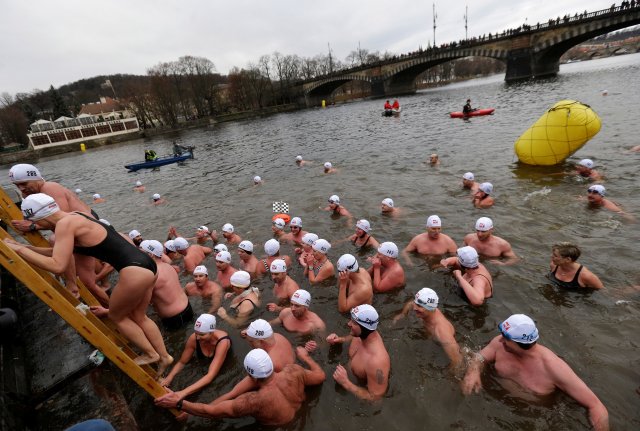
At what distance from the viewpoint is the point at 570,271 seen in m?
5.95

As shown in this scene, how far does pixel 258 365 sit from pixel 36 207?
3168 mm

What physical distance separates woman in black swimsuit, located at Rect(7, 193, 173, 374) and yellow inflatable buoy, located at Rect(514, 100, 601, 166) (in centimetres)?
1454

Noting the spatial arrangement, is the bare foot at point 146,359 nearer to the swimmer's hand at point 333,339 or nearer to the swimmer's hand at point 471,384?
the swimmer's hand at point 333,339

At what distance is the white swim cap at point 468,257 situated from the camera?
577cm

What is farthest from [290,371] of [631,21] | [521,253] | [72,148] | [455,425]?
[72,148]

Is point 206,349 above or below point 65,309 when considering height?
below

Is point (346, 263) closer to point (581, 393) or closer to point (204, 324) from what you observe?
point (204, 324)

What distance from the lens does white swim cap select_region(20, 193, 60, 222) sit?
362 centimetres

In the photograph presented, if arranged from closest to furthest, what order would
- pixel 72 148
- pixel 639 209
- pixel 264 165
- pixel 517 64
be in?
pixel 639 209, pixel 264 165, pixel 517 64, pixel 72 148

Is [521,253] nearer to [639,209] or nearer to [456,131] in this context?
[639,209]

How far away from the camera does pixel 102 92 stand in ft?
475

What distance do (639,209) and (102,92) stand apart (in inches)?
7194

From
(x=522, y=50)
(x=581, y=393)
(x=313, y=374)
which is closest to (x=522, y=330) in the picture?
(x=581, y=393)

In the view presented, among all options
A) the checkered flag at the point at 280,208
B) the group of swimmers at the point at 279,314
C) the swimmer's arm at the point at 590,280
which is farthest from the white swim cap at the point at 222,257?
the swimmer's arm at the point at 590,280
